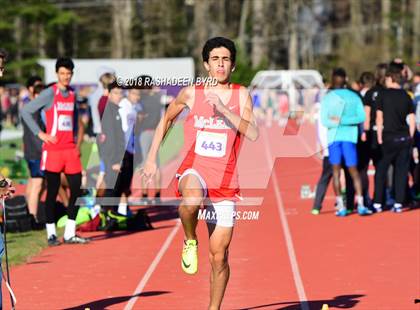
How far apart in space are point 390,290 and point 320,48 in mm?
82224

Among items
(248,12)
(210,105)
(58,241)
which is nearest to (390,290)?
(210,105)

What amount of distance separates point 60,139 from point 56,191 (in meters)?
0.68

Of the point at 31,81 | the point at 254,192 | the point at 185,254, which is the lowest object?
the point at 254,192

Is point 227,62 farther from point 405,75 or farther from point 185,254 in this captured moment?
point 405,75

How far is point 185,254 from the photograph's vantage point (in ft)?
25.0

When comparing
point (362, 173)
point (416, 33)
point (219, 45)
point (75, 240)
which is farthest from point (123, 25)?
point (219, 45)

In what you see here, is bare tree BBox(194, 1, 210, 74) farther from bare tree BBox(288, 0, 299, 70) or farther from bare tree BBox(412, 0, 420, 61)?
bare tree BBox(412, 0, 420, 61)

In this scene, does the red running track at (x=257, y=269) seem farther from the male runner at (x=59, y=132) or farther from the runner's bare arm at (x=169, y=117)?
the runner's bare arm at (x=169, y=117)

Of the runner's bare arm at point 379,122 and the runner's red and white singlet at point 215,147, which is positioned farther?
the runner's bare arm at point 379,122

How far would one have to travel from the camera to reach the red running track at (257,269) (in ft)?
29.9

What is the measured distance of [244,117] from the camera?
292 inches

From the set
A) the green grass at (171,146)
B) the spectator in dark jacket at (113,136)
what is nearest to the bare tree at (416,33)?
the green grass at (171,146)

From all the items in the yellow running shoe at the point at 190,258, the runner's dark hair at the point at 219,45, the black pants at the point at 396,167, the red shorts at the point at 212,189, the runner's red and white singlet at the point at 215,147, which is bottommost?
the black pants at the point at 396,167

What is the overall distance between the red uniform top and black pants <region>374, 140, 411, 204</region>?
5.28m
